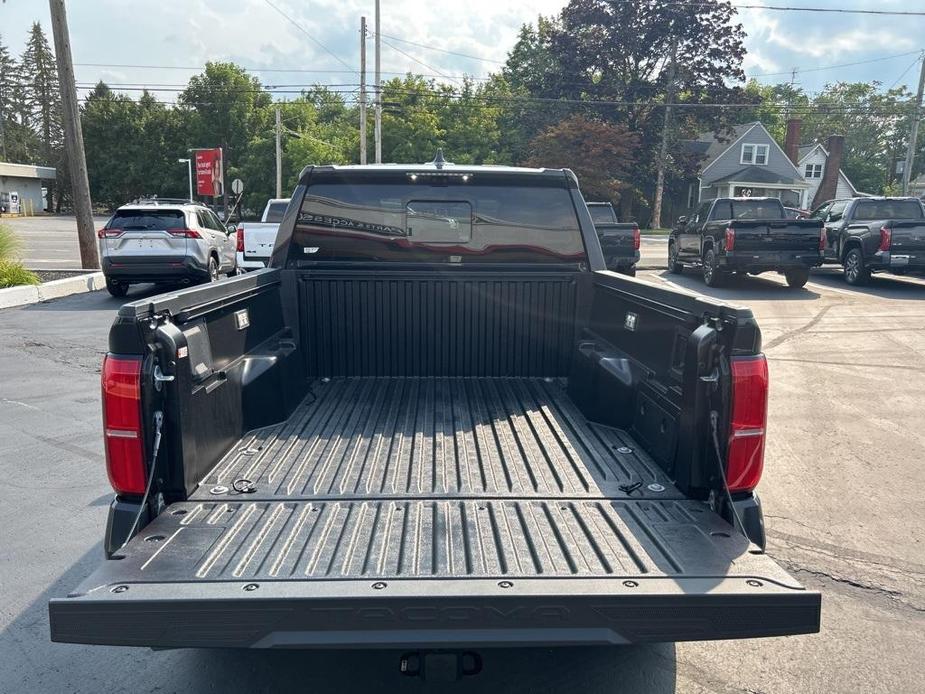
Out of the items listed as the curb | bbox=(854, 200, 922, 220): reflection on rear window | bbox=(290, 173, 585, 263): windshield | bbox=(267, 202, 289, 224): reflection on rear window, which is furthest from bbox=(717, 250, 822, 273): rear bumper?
the curb

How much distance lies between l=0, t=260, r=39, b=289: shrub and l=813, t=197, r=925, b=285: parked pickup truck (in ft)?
56.2

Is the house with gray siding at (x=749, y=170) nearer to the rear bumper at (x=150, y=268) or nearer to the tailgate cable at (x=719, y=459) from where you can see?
the rear bumper at (x=150, y=268)

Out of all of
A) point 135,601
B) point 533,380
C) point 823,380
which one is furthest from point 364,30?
point 135,601

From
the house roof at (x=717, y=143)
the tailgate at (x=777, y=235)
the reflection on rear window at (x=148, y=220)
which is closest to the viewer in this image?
the reflection on rear window at (x=148, y=220)

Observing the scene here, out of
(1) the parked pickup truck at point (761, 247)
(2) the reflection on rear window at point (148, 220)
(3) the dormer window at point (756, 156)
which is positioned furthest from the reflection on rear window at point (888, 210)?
(3) the dormer window at point (756, 156)

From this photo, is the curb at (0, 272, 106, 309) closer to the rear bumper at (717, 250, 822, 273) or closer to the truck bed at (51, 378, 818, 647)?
the truck bed at (51, 378, 818, 647)

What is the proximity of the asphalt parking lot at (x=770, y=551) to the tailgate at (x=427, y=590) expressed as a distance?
86 cm

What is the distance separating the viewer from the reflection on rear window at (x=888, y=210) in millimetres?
17469

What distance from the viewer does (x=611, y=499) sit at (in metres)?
2.87

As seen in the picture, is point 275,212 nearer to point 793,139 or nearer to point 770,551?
point 770,551

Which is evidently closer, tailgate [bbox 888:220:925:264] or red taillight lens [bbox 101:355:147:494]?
red taillight lens [bbox 101:355:147:494]

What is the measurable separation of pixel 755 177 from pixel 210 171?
1443 inches

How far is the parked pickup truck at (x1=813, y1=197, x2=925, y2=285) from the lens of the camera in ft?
50.4

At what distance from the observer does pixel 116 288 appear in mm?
14172
